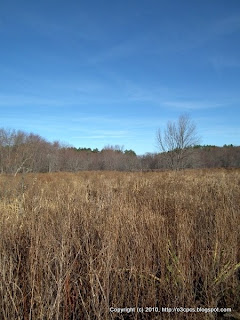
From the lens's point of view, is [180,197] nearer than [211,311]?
No

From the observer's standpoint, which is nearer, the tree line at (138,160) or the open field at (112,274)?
the open field at (112,274)

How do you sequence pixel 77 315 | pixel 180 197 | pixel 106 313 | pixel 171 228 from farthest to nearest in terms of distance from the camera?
pixel 180 197 → pixel 171 228 → pixel 77 315 → pixel 106 313

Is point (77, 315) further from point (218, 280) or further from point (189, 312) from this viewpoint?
point (218, 280)

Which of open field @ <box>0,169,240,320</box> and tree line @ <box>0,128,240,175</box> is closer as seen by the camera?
open field @ <box>0,169,240,320</box>

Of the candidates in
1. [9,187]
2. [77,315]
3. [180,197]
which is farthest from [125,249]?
[9,187]

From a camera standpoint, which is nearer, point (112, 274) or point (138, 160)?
point (112, 274)

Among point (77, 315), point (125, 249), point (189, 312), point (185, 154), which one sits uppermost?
point (185, 154)

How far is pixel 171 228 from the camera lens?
3168 millimetres

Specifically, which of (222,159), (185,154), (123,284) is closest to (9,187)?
(123,284)

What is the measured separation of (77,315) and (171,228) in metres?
1.86

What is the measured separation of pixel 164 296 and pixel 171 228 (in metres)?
1.33

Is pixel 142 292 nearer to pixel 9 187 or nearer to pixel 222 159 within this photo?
pixel 9 187

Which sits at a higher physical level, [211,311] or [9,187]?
[9,187]

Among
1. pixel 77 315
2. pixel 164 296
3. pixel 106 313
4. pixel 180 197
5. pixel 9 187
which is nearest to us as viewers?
pixel 106 313
